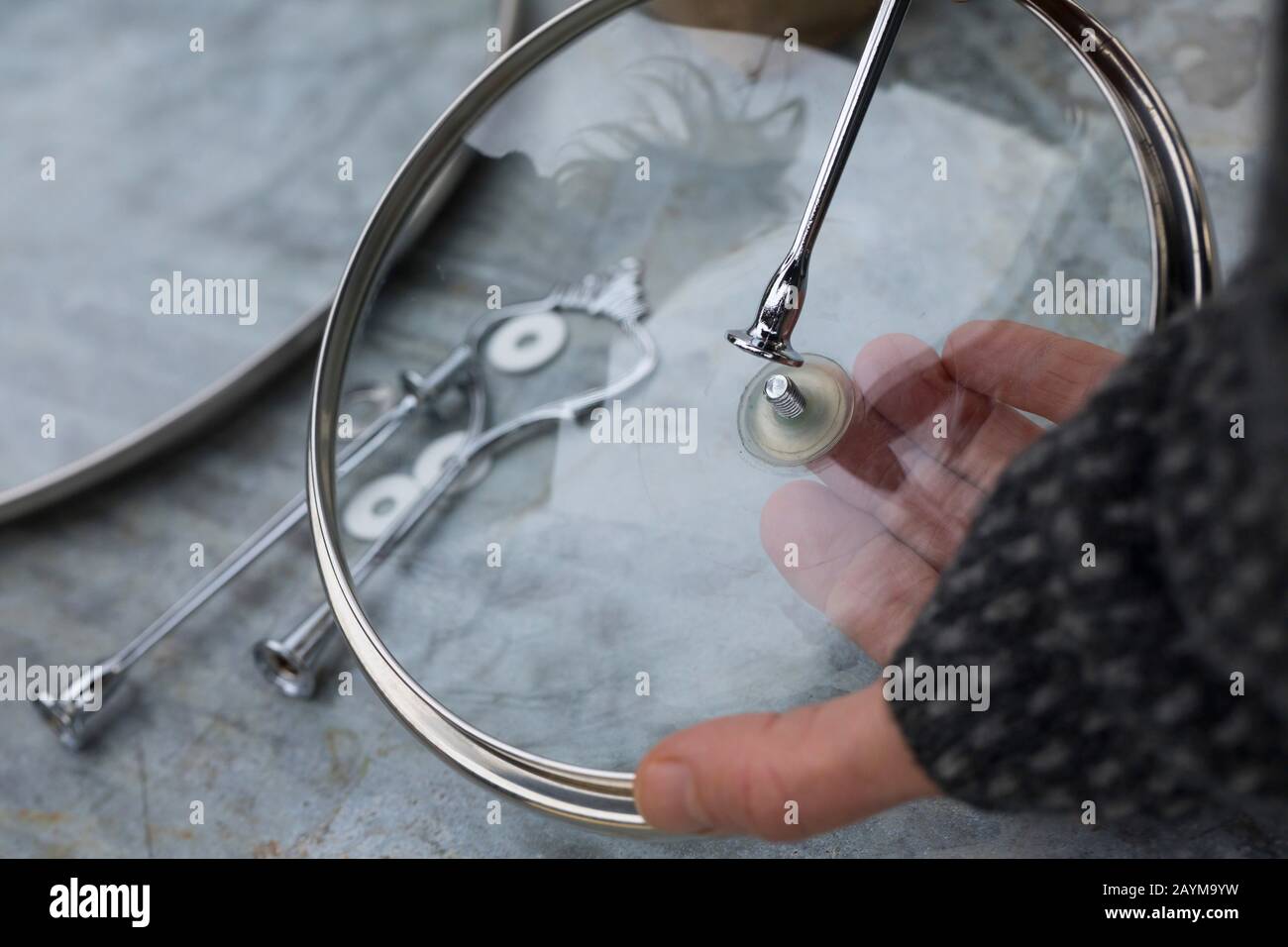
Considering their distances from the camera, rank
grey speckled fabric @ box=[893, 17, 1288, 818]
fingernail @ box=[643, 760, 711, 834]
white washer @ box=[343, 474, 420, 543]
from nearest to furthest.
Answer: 1. grey speckled fabric @ box=[893, 17, 1288, 818]
2. fingernail @ box=[643, 760, 711, 834]
3. white washer @ box=[343, 474, 420, 543]

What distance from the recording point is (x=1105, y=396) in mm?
233

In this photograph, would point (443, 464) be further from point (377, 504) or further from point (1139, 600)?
point (1139, 600)

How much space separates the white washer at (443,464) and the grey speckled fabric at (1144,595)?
281 millimetres

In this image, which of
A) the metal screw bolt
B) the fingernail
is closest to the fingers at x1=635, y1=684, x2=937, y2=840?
the fingernail

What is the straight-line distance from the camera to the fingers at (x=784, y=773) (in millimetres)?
286

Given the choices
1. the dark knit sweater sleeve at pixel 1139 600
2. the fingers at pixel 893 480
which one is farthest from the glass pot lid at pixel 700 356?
the dark knit sweater sleeve at pixel 1139 600

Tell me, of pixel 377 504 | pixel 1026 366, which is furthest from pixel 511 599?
pixel 1026 366

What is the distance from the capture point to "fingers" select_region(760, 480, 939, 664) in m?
0.38

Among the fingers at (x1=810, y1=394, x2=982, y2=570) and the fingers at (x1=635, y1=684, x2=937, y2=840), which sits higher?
the fingers at (x1=810, y1=394, x2=982, y2=570)

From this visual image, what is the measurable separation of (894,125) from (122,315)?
1.58ft

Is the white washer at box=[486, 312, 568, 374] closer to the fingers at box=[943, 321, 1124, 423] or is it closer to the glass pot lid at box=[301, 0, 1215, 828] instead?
the glass pot lid at box=[301, 0, 1215, 828]

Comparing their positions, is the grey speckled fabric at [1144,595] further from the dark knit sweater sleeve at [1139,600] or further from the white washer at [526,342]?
the white washer at [526,342]

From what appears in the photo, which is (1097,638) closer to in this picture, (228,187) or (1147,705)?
(1147,705)
